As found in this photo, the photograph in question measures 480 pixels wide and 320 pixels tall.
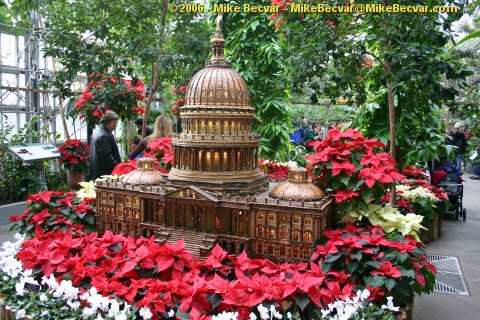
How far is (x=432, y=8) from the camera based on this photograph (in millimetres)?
6254

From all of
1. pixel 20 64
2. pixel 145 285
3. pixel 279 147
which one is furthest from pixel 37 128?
pixel 145 285

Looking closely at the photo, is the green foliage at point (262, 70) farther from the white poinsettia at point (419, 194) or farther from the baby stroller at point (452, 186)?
the baby stroller at point (452, 186)

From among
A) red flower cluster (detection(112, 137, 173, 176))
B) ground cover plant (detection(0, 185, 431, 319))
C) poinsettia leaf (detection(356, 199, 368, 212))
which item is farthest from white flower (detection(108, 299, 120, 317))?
red flower cluster (detection(112, 137, 173, 176))

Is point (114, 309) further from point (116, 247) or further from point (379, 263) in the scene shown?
point (379, 263)

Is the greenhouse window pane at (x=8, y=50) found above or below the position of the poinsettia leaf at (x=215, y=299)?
above

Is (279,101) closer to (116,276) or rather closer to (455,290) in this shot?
(455,290)

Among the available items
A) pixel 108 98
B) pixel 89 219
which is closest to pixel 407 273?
pixel 89 219

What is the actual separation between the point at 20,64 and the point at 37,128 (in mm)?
2117

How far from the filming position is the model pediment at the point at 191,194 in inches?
229

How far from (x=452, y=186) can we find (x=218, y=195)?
8.19 metres

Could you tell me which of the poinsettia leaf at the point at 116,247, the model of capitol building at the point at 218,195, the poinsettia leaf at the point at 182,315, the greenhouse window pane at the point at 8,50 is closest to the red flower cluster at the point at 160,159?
the model of capitol building at the point at 218,195

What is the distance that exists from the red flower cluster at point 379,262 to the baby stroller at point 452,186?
6.90 m

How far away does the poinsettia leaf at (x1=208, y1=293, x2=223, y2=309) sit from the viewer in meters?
4.14

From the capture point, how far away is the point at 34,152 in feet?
37.2
